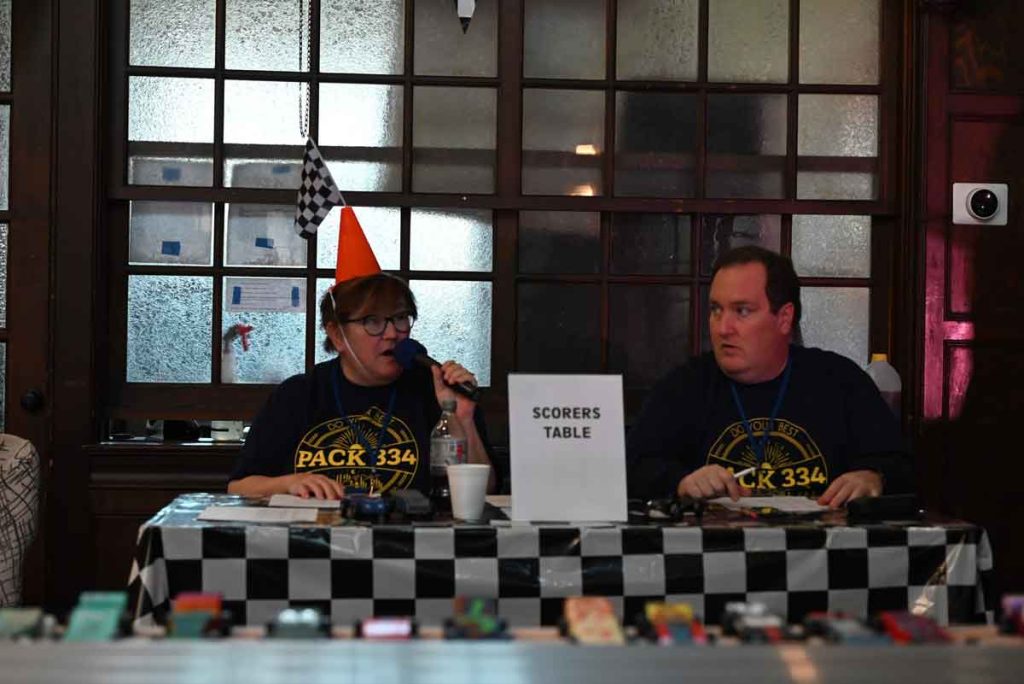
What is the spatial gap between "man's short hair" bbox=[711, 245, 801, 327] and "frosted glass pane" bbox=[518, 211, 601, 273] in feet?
4.15

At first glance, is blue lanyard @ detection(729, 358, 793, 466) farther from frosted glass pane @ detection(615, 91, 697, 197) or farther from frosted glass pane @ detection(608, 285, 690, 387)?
frosted glass pane @ detection(615, 91, 697, 197)

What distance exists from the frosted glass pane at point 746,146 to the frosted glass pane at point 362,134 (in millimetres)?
956

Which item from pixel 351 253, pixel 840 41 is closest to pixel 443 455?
pixel 351 253

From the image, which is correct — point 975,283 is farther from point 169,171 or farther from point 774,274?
point 169,171

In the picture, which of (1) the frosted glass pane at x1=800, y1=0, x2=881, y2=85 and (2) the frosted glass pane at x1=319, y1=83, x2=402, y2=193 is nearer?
(2) the frosted glass pane at x1=319, y1=83, x2=402, y2=193

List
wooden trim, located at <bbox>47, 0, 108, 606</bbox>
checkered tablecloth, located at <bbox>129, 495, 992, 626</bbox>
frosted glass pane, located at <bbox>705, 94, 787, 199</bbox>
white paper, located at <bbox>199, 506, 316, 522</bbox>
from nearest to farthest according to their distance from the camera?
checkered tablecloth, located at <bbox>129, 495, 992, 626</bbox> < white paper, located at <bbox>199, 506, 316, 522</bbox> < wooden trim, located at <bbox>47, 0, 108, 606</bbox> < frosted glass pane, located at <bbox>705, 94, 787, 199</bbox>

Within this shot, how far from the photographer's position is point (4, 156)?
404 centimetres

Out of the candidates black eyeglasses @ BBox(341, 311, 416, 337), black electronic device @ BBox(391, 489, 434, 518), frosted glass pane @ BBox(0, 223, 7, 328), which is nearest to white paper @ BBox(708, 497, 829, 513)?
black electronic device @ BBox(391, 489, 434, 518)

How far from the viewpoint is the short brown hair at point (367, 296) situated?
117 inches

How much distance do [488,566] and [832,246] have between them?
2384 millimetres

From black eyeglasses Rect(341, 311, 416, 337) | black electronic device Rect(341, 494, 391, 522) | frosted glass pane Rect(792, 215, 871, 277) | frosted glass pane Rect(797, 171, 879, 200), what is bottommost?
black electronic device Rect(341, 494, 391, 522)

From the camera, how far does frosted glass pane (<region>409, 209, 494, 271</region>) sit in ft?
13.6

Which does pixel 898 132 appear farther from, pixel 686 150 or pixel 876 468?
pixel 876 468

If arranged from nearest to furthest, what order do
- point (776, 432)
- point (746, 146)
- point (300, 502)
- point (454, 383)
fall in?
1. point (300, 502)
2. point (776, 432)
3. point (454, 383)
4. point (746, 146)
